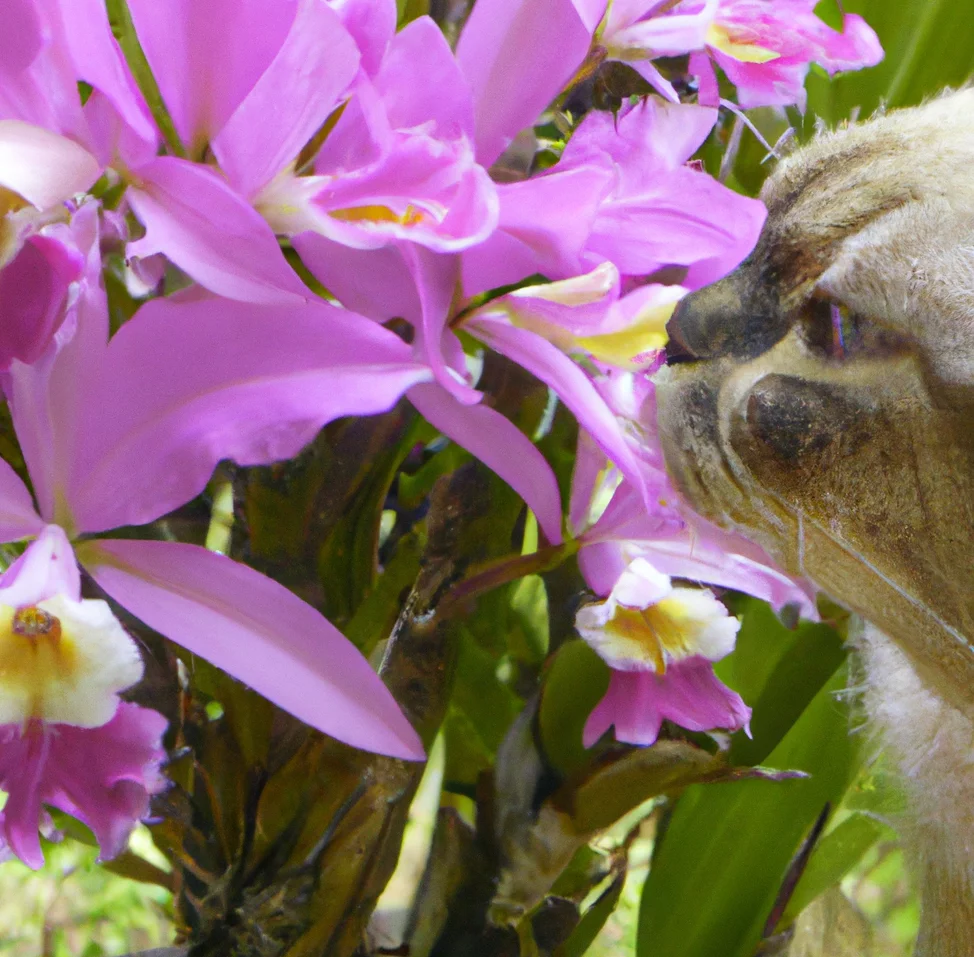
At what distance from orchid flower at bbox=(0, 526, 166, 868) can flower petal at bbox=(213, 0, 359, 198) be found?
116mm

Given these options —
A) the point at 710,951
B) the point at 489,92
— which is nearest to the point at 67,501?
the point at 489,92

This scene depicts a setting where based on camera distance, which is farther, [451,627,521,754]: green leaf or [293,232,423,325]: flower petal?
[451,627,521,754]: green leaf

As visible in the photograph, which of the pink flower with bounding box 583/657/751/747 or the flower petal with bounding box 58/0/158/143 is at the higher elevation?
the flower petal with bounding box 58/0/158/143

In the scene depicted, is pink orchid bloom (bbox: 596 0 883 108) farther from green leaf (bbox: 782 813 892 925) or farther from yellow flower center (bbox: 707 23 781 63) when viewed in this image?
green leaf (bbox: 782 813 892 925)

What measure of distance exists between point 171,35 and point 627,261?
0.15 meters

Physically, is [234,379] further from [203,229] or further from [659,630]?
[659,630]

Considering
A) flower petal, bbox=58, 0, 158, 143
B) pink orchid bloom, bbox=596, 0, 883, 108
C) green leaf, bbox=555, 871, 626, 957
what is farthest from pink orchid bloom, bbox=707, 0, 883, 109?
green leaf, bbox=555, 871, 626, 957

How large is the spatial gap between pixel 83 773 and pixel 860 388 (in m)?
0.24

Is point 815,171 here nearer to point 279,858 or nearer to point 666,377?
point 666,377

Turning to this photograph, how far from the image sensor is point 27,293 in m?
0.25

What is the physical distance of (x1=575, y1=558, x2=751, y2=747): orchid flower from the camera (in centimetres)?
35

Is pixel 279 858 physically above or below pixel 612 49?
below

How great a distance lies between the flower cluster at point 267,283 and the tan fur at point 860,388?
26 mm

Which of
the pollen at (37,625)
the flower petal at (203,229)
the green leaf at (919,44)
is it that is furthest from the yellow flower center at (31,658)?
the green leaf at (919,44)
